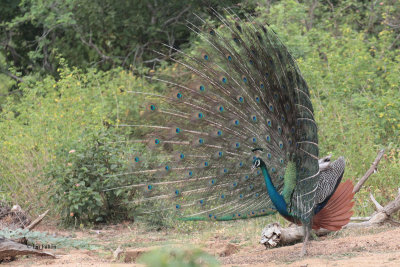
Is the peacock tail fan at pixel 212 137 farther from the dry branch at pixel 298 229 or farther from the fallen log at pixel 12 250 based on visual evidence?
the fallen log at pixel 12 250

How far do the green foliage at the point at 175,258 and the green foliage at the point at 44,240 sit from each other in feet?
14.8

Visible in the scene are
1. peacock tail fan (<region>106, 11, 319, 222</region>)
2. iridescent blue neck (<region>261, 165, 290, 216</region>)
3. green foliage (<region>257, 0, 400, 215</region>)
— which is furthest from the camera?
green foliage (<region>257, 0, 400, 215</region>)

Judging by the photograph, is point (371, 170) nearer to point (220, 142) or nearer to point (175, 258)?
point (220, 142)

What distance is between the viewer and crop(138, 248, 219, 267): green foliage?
2416 millimetres

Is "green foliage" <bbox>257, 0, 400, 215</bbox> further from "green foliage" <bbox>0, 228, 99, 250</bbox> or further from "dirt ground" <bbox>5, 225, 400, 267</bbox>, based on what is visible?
"green foliage" <bbox>0, 228, 99, 250</bbox>

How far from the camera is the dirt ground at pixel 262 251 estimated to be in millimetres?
5723

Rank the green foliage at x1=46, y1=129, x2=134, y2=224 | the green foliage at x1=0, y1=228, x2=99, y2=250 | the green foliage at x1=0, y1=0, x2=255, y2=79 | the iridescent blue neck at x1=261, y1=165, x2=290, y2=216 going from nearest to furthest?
the iridescent blue neck at x1=261, y1=165, x2=290, y2=216 < the green foliage at x1=0, y1=228, x2=99, y2=250 < the green foliage at x1=46, y1=129, x2=134, y2=224 < the green foliage at x1=0, y1=0, x2=255, y2=79

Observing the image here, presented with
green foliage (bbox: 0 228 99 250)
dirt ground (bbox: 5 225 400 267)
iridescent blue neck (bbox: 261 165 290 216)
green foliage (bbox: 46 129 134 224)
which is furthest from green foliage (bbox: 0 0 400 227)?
iridescent blue neck (bbox: 261 165 290 216)

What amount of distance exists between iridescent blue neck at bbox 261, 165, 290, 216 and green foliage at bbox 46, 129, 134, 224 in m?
3.21

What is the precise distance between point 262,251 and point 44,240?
8.61 feet

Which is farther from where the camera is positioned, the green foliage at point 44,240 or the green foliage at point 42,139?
the green foliage at point 42,139

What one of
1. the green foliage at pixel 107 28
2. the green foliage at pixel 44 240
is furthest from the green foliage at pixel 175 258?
the green foliage at pixel 107 28

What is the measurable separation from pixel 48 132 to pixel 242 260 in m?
4.87

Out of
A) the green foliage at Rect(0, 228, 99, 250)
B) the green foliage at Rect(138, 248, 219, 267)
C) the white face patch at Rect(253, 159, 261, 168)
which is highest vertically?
the green foliage at Rect(138, 248, 219, 267)
